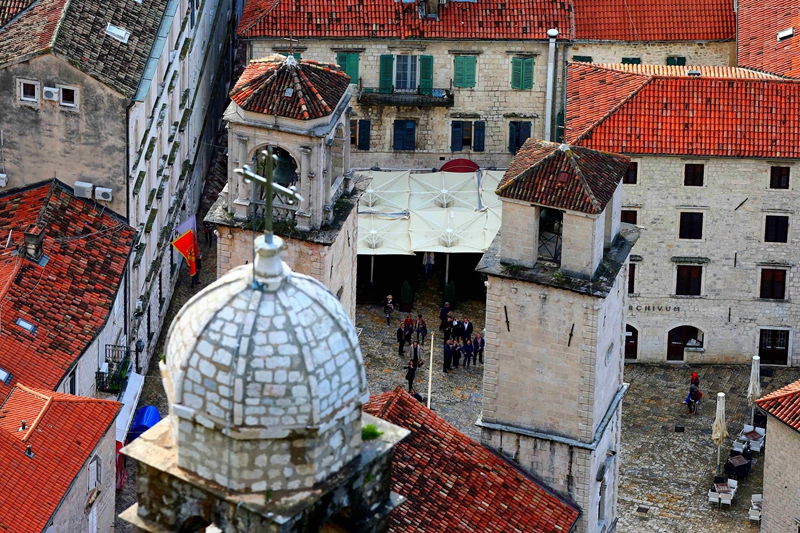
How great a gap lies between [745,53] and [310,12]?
1868cm

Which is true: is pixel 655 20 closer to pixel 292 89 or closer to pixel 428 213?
pixel 428 213

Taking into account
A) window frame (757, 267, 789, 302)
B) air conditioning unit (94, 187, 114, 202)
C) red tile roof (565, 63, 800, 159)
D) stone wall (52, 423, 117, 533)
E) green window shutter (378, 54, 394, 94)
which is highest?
green window shutter (378, 54, 394, 94)

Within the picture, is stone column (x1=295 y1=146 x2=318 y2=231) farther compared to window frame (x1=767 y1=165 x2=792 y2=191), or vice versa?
window frame (x1=767 y1=165 x2=792 y2=191)

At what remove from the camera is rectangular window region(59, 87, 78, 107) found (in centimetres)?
6825

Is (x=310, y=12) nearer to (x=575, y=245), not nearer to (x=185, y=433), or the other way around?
(x=575, y=245)

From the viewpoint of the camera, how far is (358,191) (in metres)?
60.3

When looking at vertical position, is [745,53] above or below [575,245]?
above

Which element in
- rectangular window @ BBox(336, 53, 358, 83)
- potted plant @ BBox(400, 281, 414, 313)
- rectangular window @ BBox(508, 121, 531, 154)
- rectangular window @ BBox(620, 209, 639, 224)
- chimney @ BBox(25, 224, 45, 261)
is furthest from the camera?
rectangular window @ BBox(508, 121, 531, 154)

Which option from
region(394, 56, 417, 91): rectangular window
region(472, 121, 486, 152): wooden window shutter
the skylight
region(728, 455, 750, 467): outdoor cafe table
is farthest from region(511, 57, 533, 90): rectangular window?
region(728, 455, 750, 467): outdoor cafe table

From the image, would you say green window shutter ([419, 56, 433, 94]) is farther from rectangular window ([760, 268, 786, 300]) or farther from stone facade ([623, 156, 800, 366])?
rectangular window ([760, 268, 786, 300])

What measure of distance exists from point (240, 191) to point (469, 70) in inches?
1303

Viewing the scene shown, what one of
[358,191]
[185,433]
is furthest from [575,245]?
[185,433]

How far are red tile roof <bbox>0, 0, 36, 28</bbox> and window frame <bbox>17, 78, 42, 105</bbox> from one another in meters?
3.91

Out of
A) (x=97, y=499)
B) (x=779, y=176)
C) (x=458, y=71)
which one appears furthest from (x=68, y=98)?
(x=779, y=176)
